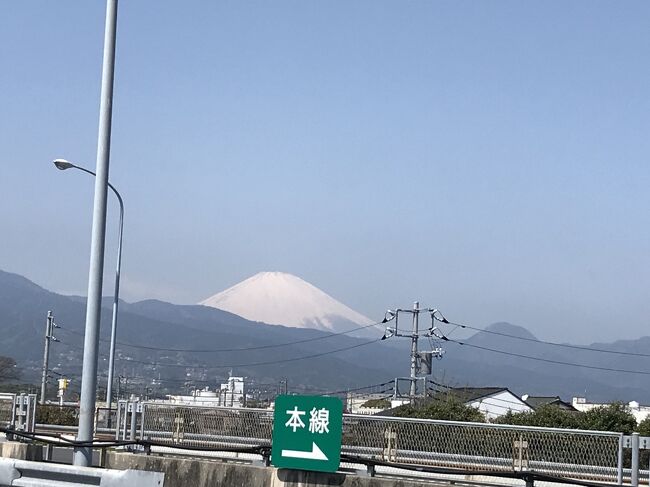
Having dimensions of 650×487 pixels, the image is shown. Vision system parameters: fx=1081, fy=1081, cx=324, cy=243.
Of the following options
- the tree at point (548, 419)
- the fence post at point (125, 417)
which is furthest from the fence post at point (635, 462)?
the tree at point (548, 419)

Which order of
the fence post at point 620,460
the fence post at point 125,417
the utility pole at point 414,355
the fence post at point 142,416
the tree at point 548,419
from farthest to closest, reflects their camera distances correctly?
the utility pole at point 414,355 → the tree at point 548,419 → the fence post at point 125,417 → the fence post at point 142,416 → the fence post at point 620,460

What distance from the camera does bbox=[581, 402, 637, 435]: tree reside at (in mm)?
31194

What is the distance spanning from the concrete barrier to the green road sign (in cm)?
17

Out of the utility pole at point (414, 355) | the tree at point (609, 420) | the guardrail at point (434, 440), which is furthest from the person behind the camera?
the utility pole at point (414, 355)

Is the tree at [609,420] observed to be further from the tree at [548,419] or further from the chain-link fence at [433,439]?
the chain-link fence at [433,439]

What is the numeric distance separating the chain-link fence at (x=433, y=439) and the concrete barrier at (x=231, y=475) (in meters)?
1.11

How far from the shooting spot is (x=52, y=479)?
32.7ft

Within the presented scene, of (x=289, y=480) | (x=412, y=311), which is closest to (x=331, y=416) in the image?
(x=289, y=480)

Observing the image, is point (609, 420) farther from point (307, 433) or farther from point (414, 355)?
point (414, 355)

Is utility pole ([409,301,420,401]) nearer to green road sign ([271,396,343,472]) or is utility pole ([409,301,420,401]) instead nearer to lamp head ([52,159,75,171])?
lamp head ([52,159,75,171])

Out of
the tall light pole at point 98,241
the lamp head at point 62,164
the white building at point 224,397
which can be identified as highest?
the lamp head at point 62,164

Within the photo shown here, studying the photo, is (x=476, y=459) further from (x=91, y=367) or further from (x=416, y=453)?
(x=91, y=367)

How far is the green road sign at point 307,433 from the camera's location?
38.2 ft

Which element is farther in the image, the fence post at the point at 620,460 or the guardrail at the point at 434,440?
the guardrail at the point at 434,440
